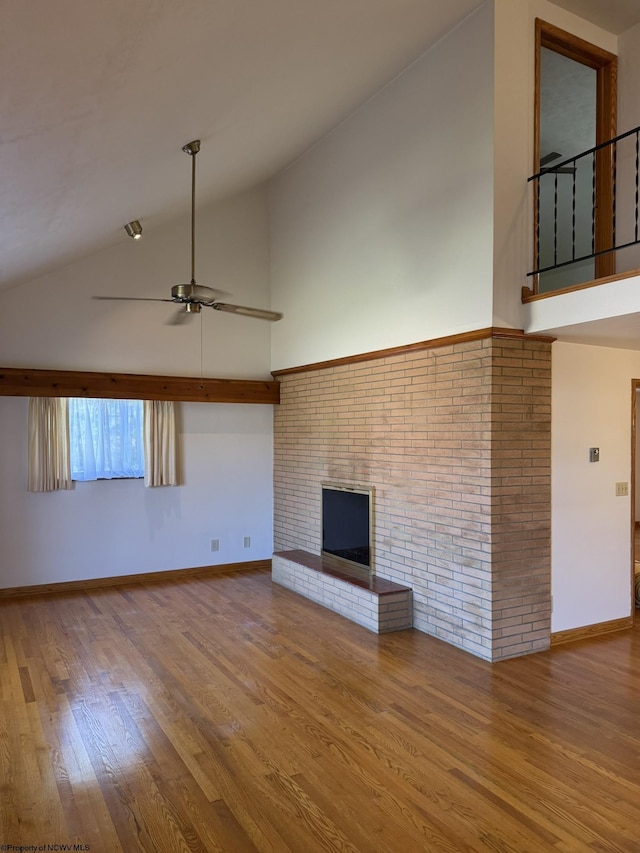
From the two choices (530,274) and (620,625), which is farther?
(620,625)

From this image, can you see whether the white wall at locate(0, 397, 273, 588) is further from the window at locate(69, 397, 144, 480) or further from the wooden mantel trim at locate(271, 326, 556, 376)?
the wooden mantel trim at locate(271, 326, 556, 376)

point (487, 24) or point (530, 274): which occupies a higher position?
point (487, 24)

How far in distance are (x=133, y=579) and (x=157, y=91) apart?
4.96 m

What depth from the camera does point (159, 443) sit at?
646cm

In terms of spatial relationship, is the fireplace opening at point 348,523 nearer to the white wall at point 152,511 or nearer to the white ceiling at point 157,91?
the white wall at point 152,511

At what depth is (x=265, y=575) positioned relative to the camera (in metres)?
6.77

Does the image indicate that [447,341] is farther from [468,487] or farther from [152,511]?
[152,511]

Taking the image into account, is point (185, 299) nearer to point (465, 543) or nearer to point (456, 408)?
point (456, 408)

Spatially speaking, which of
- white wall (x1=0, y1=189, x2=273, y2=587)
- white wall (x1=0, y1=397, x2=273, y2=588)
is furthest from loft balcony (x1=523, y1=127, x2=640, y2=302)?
white wall (x1=0, y1=397, x2=273, y2=588)

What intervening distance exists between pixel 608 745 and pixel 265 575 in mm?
4261

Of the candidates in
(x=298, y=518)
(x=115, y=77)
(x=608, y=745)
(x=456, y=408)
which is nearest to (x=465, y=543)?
(x=456, y=408)

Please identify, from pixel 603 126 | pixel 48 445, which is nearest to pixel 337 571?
pixel 48 445

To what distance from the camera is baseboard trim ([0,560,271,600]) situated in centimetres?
590

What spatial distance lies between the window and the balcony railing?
14.1 feet
